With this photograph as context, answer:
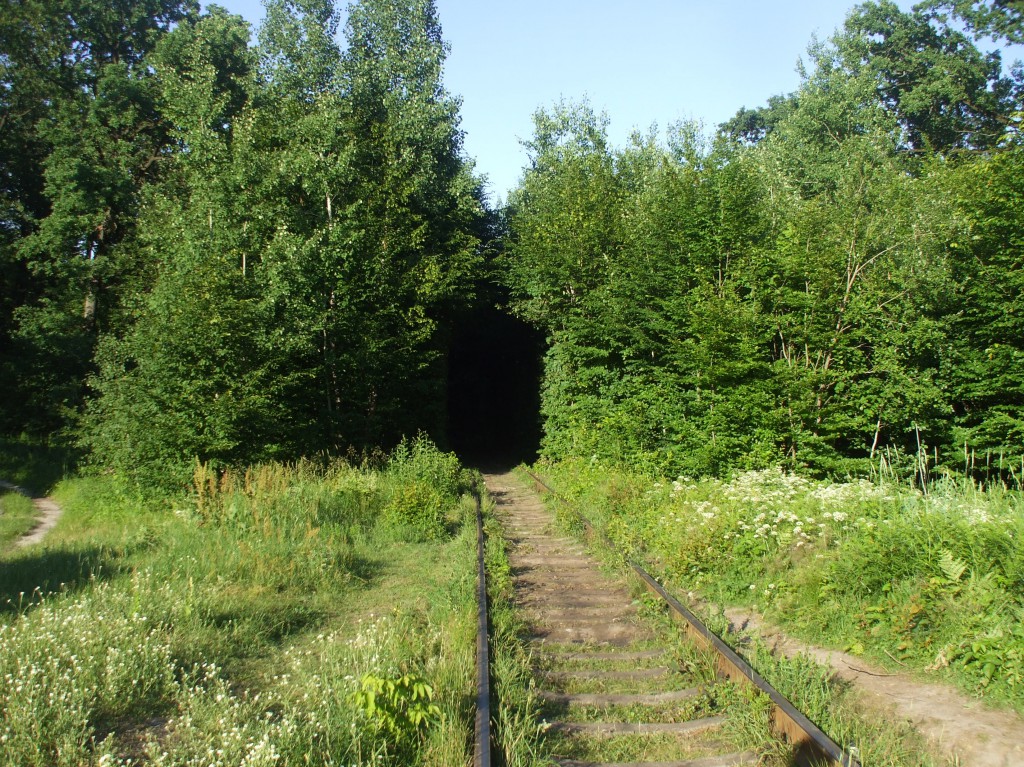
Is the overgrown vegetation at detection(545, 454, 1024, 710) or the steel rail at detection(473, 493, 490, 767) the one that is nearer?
the steel rail at detection(473, 493, 490, 767)

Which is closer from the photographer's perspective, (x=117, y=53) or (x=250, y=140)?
(x=250, y=140)

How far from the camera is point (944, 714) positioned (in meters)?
5.12

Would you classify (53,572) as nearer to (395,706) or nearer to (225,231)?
(395,706)

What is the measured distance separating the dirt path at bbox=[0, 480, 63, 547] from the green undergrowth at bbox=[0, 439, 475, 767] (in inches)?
176

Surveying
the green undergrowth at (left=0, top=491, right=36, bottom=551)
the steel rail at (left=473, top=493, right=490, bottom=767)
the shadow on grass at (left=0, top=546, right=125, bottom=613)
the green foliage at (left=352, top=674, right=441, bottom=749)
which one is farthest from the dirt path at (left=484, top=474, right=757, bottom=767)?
the green undergrowth at (left=0, top=491, right=36, bottom=551)

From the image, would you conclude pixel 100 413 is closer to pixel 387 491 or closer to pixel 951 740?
pixel 387 491

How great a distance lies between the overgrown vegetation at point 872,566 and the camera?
5801 mm

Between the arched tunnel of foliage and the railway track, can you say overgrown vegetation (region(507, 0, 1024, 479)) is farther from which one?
the railway track

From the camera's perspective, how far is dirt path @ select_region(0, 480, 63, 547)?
15.0 m

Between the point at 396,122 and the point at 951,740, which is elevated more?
the point at 396,122

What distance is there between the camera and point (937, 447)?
14.3 m

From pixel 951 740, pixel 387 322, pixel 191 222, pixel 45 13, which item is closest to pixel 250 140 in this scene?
pixel 191 222

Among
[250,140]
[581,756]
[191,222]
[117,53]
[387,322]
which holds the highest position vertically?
[117,53]

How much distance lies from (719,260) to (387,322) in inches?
457
